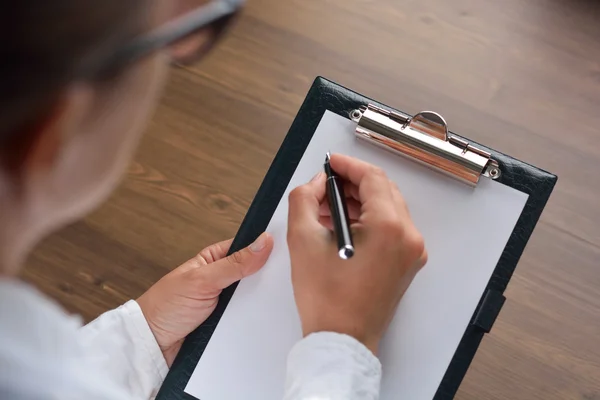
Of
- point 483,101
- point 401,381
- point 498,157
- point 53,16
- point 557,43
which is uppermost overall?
point 557,43

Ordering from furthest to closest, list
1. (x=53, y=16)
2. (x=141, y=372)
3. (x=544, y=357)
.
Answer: (x=544, y=357) < (x=141, y=372) < (x=53, y=16)

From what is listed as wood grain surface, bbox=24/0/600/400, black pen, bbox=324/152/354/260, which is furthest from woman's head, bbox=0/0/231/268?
wood grain surface, bbox=24/0/600/400

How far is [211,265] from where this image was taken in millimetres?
611

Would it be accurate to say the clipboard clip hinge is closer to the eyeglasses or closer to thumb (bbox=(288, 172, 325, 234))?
thumb (bbox=(288, 172, 325, 234))

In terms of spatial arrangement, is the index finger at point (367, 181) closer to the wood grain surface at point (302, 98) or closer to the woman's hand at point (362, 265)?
the woman's hand at point (362, 265)

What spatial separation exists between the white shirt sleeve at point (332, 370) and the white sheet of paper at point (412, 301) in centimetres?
6

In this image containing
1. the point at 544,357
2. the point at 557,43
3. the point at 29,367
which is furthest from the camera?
the point at 557,43

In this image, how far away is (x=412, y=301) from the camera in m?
0.57

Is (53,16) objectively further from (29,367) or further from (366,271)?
(366,271)

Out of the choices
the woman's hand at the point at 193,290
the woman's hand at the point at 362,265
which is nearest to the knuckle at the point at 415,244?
the woman's hand at the point at 362,265

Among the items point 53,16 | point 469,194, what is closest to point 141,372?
point 469,194

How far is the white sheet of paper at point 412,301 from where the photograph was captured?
560mm

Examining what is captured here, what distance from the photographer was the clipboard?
0.56 metres

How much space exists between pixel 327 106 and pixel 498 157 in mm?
166
